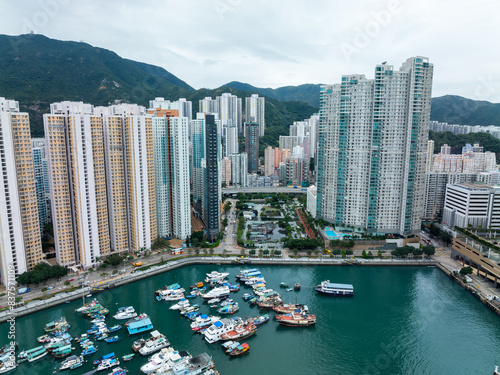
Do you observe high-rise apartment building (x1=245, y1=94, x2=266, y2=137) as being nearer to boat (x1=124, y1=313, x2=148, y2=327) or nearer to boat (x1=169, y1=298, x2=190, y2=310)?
boat (x1=169, y1=298, x2=190, y2=310)

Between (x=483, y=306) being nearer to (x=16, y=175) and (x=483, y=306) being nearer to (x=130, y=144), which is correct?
(x=130, y=144)

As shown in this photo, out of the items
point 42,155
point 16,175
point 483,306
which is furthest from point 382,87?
point 42,155

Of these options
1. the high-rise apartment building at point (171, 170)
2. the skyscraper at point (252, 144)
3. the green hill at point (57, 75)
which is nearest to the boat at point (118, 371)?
the high-rise apartment building at point (171, 170)

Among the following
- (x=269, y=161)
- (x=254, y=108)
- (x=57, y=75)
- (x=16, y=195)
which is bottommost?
(x=16, y=195)

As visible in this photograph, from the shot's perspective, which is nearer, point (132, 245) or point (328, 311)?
point (328, 311)

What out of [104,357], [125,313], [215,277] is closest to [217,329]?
[104,357]

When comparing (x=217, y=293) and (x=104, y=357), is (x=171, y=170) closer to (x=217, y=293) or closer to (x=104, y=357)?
(x=217, y=293)
